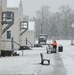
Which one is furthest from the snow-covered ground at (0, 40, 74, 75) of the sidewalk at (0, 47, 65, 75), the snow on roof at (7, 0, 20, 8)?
Result: the snow on roof at (7, 0, 20, 8)

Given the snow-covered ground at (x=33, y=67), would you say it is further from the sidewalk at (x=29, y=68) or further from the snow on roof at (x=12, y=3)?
the snow on roof at (x=12, y=3)

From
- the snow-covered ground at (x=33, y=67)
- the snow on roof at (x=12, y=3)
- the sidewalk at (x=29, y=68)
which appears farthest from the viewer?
the snow on roof at (x=12, y=3)

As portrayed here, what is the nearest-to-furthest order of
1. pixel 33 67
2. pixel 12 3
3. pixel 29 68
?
pixel 29 68 < pixel 33 67 < pixel 12 3

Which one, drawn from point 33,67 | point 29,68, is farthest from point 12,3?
point 29,68

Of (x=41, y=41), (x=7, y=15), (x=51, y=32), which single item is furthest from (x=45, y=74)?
(x=51, y=32)

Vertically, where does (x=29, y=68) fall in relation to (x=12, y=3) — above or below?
below

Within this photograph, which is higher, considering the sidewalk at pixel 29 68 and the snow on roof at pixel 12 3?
the snow on roof at pixel 12 3

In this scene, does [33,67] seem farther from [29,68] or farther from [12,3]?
[12,3]

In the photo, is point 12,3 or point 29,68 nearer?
point 29,68

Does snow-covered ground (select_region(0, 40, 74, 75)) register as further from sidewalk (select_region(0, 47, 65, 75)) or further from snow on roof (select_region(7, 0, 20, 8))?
snow on roof (select_region(7, 0, 20, 8))

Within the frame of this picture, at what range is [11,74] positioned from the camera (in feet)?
59.5

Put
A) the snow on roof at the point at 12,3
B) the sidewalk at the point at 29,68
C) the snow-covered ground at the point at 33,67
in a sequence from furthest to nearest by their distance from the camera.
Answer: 1. the snow on roof at the point at 12,3
2. the snow-covered ground at the point at 33,67
3. the sidewalk at the point at 29,68

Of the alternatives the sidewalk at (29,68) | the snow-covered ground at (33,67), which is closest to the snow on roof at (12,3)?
the snow-covered ground at (33,67)

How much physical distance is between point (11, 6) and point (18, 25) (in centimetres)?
307
